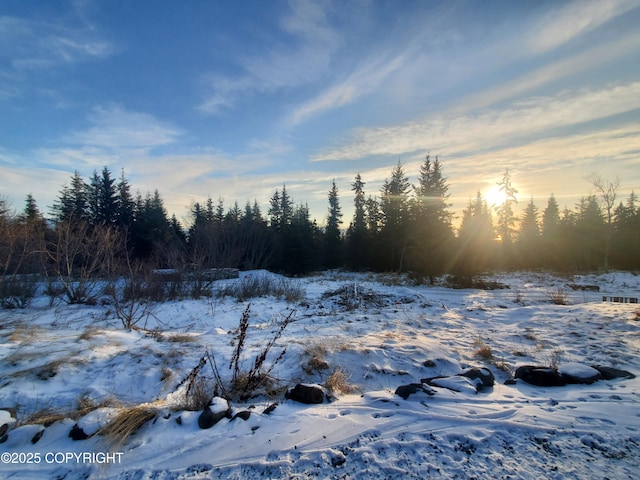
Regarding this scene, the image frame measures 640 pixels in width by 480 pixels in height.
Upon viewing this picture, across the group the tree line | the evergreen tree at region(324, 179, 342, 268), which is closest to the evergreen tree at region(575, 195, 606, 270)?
the tree line

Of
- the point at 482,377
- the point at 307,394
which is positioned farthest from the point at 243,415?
the point at 482,377

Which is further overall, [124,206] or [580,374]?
[124,206]

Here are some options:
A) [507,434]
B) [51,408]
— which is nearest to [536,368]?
[507,434]

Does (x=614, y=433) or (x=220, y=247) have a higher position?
(x=220, y=247)

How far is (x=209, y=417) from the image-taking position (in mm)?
2760

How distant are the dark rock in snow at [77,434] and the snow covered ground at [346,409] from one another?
1.6 inches

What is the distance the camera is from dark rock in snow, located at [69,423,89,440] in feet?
8.50

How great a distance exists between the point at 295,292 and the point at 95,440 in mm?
11058

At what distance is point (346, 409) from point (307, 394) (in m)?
0.53

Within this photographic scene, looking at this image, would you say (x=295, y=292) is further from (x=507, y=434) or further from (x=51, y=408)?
(x=507, y=434)

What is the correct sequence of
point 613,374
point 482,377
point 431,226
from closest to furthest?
point 482,377
point 613,374
point 431,226

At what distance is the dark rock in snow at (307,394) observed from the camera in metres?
3.32

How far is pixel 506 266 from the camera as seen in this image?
1244 inches

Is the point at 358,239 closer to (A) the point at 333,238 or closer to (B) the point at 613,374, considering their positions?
(A) the point at 333,238
